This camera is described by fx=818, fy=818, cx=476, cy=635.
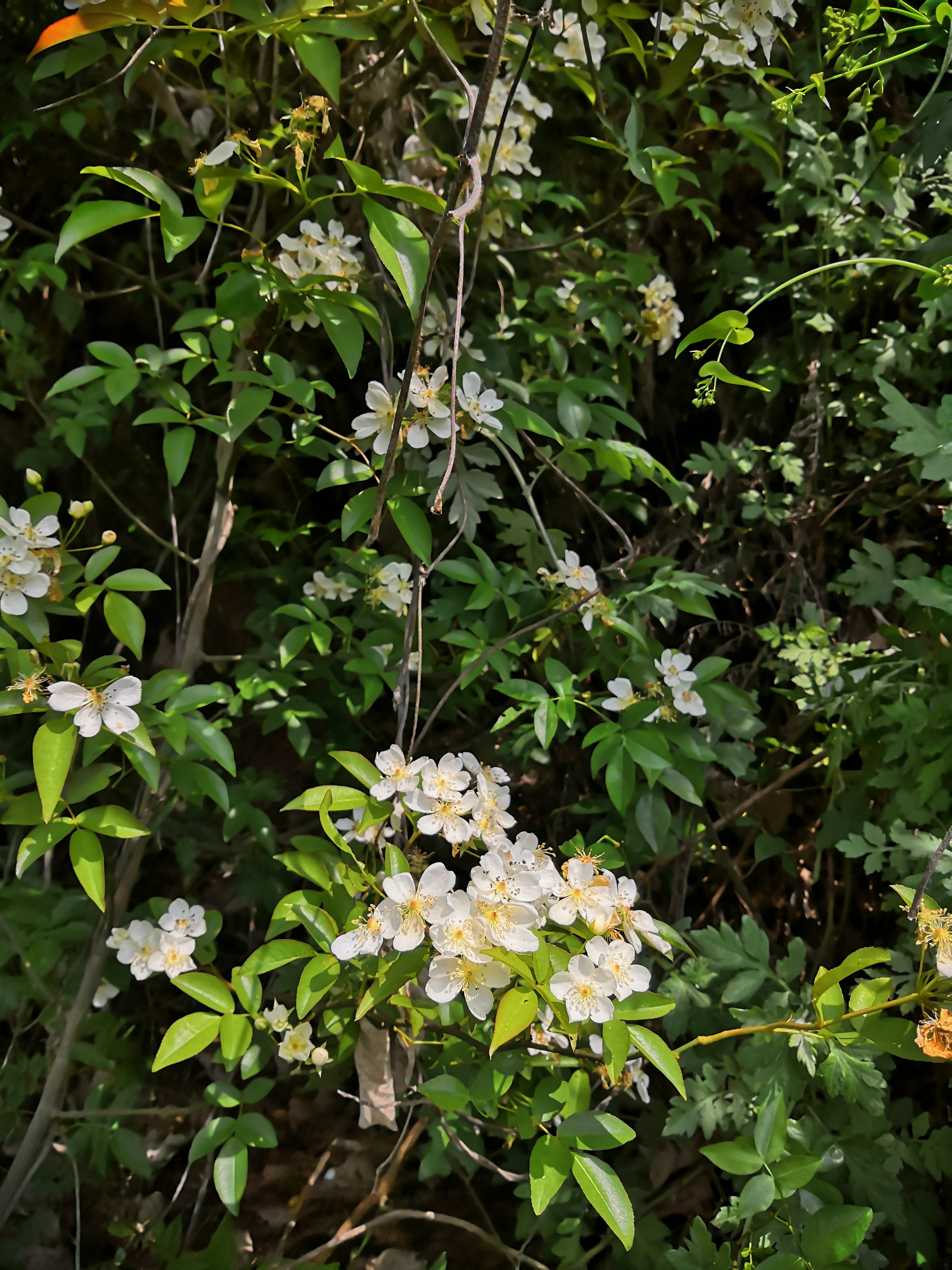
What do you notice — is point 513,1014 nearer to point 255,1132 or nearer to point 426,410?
Result: point 255,1132

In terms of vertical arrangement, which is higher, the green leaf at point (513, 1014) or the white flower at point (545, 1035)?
the green leaf at point (513, 1014)

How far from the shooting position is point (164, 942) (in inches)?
49.2

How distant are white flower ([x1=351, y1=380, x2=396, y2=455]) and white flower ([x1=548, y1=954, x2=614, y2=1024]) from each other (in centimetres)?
69

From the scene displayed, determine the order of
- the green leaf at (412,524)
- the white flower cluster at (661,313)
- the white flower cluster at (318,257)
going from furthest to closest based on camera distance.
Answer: the white flower cluster at (661,313) < the white flower cluster at (318,257) < the green leaf at (412,524)

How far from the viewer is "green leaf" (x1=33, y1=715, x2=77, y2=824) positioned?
91cm

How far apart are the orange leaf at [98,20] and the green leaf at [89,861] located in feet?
2.98

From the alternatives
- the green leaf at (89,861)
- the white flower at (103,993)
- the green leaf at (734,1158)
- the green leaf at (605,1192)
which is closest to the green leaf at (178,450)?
the green leaf at (89,861)

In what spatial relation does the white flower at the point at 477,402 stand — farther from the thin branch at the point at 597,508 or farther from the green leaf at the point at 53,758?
the green leaf at the point at 53,758

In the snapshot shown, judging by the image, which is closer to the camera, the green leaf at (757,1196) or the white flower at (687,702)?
the green leaf at (757,1196)

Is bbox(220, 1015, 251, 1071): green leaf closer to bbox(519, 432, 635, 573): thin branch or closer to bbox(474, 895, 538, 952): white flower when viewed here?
bbox(474, 895, 538, 952): white flower

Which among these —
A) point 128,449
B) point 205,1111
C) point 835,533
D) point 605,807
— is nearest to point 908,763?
point 605,807

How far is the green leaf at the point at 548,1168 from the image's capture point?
2.77ft

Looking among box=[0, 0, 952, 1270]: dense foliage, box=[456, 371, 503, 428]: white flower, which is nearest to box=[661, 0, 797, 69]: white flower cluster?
box=[0, 0, 952, 1270]: dense foliage

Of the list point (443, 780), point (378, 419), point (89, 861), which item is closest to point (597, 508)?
point (378, 419)
